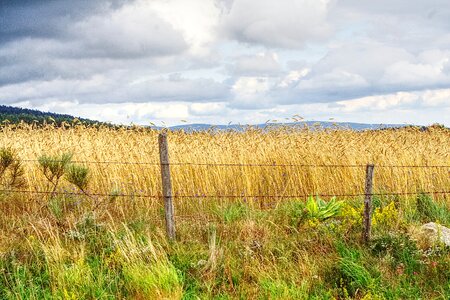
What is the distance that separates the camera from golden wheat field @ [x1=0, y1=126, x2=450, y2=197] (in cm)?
924

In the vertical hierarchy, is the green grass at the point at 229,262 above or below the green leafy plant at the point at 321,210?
below

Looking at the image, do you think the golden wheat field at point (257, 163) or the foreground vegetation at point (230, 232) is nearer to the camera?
the foreground vegetation at point (230, 232)

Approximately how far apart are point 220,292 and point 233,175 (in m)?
4.32

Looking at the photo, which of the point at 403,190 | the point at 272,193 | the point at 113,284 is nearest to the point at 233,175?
the point at 272,193

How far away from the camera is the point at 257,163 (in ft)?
32.1

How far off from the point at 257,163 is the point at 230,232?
11.4 feet

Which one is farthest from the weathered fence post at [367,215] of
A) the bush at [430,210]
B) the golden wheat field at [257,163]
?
the golden wheat field at [257,163]

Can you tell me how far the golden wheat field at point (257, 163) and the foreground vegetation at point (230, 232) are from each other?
0.10 feet

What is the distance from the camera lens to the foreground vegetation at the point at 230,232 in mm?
5090

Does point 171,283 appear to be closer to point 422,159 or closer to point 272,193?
point 272,193

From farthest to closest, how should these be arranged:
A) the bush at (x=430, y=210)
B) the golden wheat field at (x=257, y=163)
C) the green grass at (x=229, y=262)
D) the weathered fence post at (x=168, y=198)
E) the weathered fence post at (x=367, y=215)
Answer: the golden wheat field at (x=257, y=163)
the bush at (x=430, y=210)
the weathered fence post at (x=168, y=198)
the weathered fence post at (x=367, y=215)
the green grass at (x=229, y=262)

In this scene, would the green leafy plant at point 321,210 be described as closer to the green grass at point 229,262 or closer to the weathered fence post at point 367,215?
the green grass at point 229,262

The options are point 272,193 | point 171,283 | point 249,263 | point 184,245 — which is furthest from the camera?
point 272,193

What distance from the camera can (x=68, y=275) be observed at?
518 centimetres
